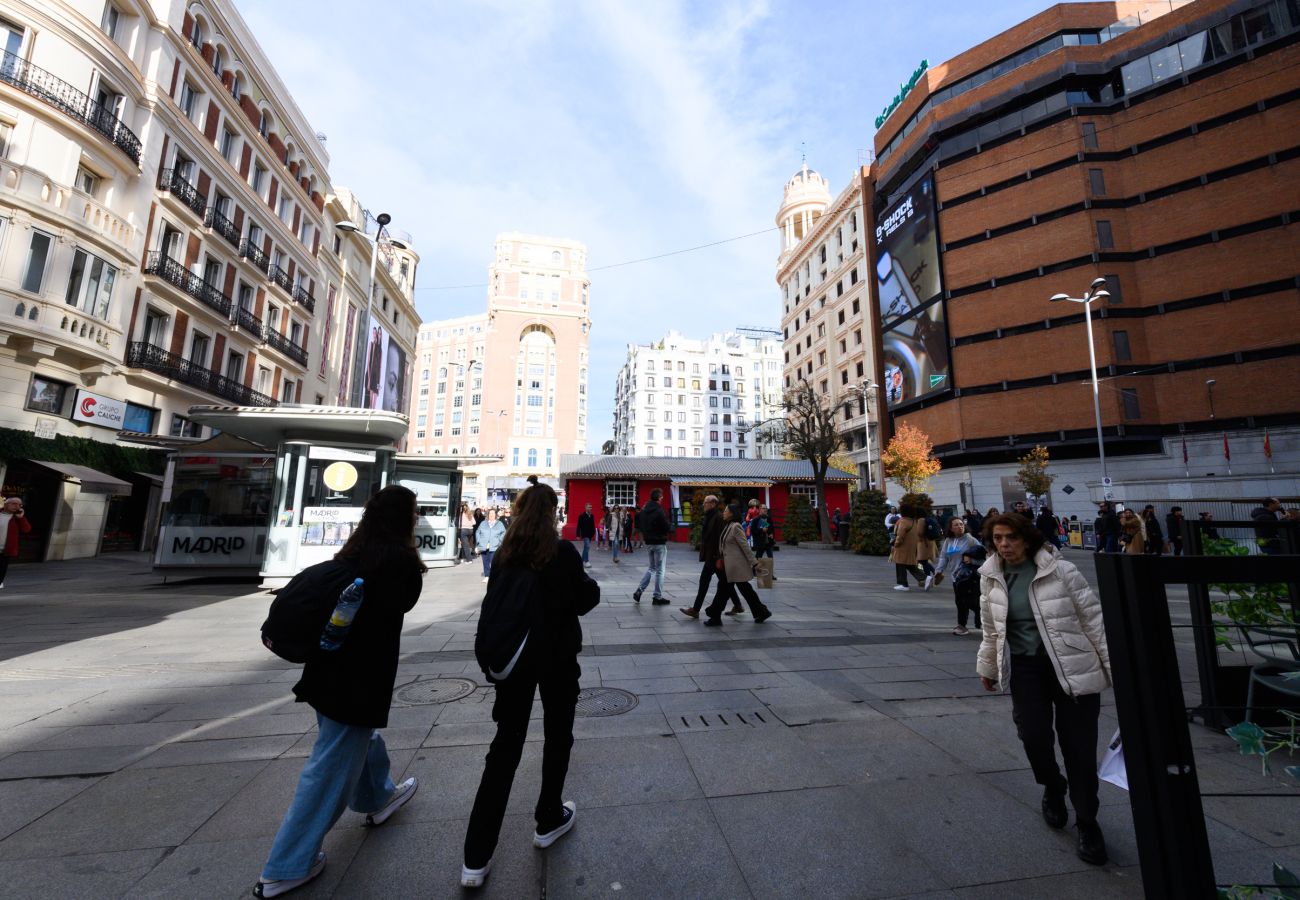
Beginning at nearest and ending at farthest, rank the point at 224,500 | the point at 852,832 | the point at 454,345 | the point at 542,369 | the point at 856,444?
the point at 852,832 < the point at 224,500 < the point at 856,444 < the point at 542,369 < the point at 454,345

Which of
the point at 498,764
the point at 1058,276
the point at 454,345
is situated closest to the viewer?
the point at 498,764

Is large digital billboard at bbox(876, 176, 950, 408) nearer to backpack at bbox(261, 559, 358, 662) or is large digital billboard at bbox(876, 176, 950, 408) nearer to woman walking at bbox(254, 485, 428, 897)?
woman walking at bbox(254, 485, 428, 897)

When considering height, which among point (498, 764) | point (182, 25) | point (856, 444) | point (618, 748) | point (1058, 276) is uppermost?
point (182, 25)

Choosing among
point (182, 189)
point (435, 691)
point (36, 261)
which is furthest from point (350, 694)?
point (182, 189)

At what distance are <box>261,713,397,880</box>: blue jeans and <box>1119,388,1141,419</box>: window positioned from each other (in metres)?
37.7

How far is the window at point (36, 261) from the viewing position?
15523 millimetres

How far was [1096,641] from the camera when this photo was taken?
280 cm

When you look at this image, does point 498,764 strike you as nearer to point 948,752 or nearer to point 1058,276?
point 948,752

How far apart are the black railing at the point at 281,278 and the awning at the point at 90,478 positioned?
13020 mm

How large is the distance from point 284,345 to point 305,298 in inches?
152

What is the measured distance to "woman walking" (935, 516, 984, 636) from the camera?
7.16 meters

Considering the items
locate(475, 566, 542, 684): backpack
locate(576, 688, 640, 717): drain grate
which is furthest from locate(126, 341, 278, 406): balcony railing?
locate(475, 566, 542, 684): backpack

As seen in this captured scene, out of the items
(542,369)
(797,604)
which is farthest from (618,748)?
(542,369)

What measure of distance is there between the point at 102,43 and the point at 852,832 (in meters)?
27.2
